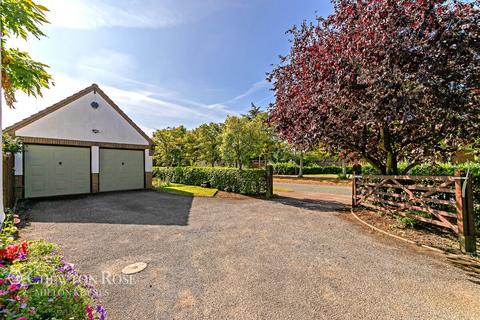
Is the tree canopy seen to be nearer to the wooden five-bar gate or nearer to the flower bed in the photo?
the flower bed

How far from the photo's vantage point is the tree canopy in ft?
11.0

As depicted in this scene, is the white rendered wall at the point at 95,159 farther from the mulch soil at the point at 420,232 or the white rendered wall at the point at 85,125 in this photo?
the mulch soil at the point at 420,232

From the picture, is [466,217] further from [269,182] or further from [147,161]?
[147,161]

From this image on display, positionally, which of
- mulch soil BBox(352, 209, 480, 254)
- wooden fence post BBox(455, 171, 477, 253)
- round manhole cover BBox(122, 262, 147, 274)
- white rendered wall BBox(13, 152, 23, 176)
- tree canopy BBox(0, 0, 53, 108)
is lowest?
round manhole cover BBox(122, 262, 147, 274)

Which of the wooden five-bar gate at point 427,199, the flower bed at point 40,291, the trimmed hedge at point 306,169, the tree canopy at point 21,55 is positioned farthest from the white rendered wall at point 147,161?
the trimmed hedge at point 306,169

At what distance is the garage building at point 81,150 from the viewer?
34.1 ft

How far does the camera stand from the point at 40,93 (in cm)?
448

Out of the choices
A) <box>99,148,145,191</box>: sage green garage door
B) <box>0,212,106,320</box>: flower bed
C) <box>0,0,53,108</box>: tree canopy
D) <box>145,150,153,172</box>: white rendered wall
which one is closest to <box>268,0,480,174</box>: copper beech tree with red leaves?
<box>0,212,106,320</box>: flower bed

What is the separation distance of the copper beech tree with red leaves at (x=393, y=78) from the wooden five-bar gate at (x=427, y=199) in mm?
895

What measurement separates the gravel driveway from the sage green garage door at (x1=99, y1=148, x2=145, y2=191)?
613cm

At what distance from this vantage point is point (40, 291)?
174 cm

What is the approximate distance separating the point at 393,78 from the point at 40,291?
264 inches

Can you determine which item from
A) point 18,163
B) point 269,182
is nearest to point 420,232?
point 269,182

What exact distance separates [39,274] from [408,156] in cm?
960
